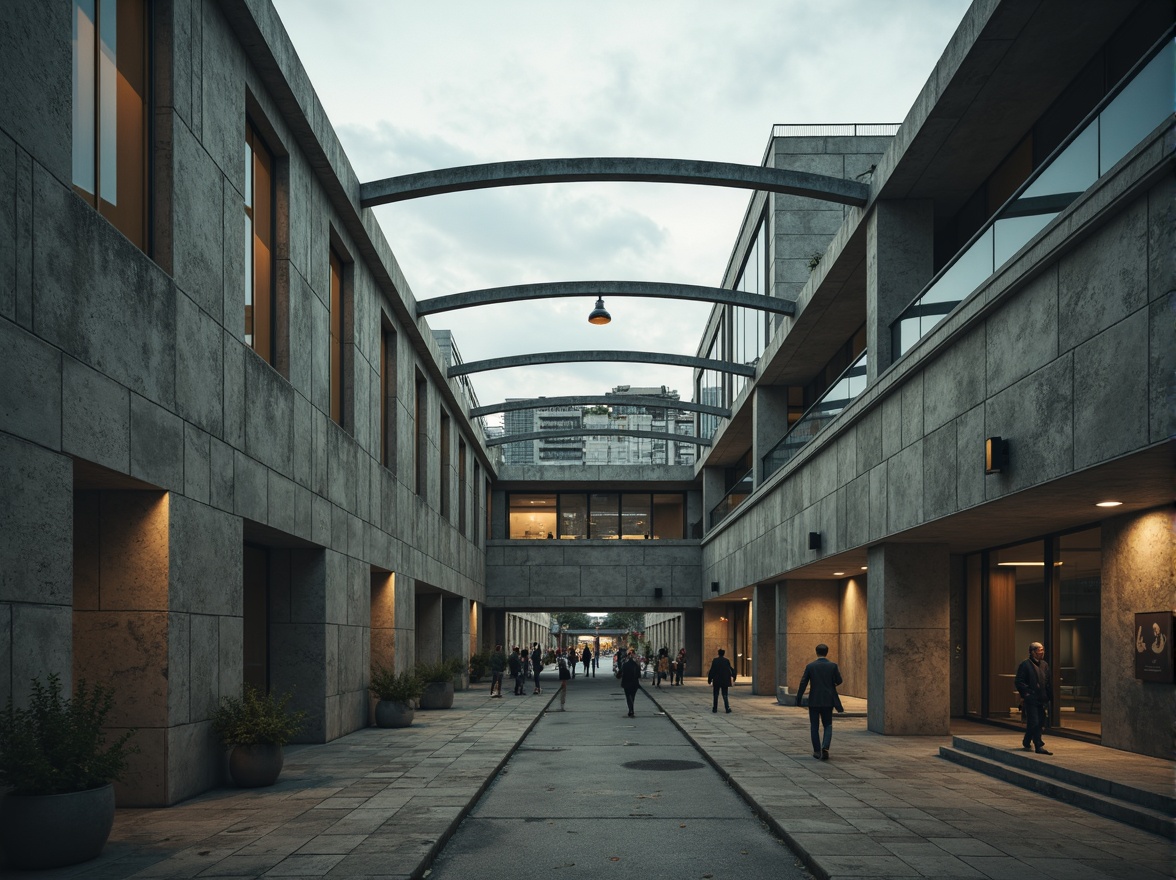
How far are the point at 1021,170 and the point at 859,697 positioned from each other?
58.2 ft

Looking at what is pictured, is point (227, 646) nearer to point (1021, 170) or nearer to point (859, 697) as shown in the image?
point (1021, 170)

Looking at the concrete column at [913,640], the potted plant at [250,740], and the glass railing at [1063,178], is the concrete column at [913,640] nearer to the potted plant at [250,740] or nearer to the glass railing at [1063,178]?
the glass railing at [1063,178]

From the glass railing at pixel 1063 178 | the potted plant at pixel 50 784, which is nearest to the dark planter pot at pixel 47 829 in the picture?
the potted plant at pixel 50 784

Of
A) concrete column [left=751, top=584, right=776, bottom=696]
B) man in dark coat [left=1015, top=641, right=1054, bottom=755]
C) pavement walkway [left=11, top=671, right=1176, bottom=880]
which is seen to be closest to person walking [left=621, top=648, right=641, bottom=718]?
pavement walkway [left=11, top=671, right=1176, bottom=880]

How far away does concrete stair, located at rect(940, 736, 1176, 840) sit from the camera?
10.1m

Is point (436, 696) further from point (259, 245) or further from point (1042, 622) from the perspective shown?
point (1042, 622)

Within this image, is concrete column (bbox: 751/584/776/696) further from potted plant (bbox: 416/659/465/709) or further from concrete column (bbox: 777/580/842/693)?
potted plant (bbox: 416/659/465/709)

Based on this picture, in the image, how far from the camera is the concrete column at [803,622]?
92.5 ft

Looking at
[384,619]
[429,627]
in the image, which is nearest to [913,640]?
[384,619]

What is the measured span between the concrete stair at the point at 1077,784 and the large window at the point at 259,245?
11.4 m

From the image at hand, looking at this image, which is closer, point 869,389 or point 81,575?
point 81,575

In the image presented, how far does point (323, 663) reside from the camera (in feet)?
57.2

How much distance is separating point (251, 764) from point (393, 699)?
322 inches

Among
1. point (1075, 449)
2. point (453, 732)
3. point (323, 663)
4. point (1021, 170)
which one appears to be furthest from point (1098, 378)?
point (453, 732)
